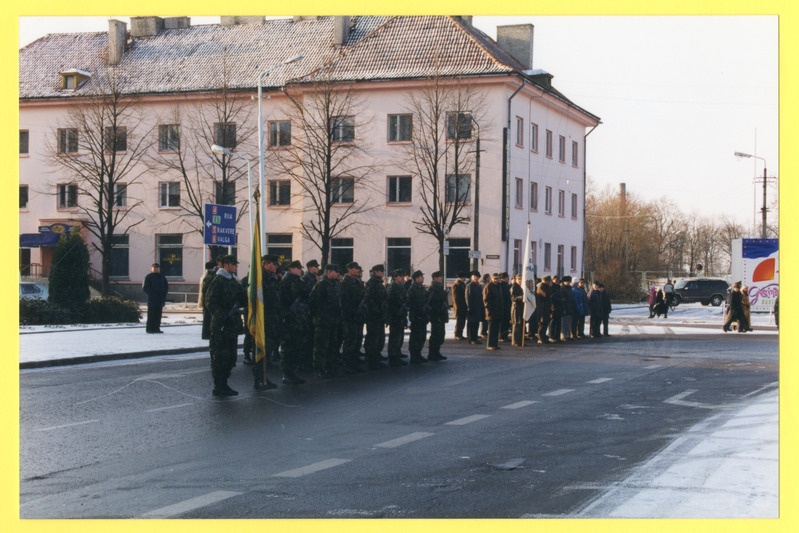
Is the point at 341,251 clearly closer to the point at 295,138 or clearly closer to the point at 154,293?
the point at 295,138

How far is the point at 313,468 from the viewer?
9.14 metres

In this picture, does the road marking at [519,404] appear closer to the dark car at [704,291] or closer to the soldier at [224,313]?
the soldier at [224,313]

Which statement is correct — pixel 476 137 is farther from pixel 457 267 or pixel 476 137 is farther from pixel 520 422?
pixel 520 422

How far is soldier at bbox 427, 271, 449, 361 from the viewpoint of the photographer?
20516mm

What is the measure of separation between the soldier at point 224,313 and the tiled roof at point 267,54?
3102cm

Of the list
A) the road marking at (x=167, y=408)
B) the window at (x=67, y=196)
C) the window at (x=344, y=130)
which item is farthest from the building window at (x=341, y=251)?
the road marking at (x=167, y=408)

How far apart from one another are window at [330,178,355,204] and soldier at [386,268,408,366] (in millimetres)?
26741

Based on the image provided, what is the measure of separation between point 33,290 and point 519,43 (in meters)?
29.1

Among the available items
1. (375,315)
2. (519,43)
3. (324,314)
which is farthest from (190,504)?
(519,43)

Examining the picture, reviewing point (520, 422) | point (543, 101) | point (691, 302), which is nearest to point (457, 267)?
point (543, 101)

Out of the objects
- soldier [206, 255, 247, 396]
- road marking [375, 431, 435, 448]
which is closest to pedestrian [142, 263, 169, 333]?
soldier [206, 255, 247, 396]

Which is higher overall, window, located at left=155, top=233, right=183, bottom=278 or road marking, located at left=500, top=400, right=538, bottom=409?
window, located at left=155, top=233, right=183, bottom=278

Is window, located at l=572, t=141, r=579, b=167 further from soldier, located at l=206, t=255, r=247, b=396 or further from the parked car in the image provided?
soldier, located at l=206, t=255, r=247, b=396

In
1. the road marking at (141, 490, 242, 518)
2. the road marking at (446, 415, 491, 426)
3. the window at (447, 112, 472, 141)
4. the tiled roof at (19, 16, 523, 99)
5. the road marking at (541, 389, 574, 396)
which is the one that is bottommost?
the road marking at (141, 490, 242, 518)
